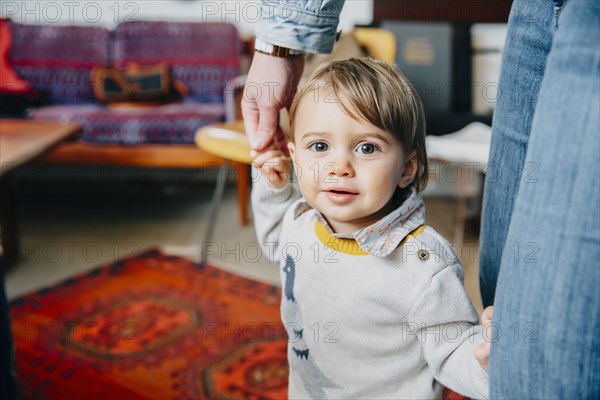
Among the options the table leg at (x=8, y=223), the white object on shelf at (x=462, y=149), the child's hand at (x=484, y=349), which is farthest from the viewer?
the table leg at (x=8, y=223)

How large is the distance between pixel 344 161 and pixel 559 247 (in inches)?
12.3

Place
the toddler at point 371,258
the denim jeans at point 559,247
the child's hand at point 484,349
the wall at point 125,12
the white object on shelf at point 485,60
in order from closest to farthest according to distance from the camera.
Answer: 1. the denim jeans at point 559,247
2. the child's hand at point 484,349
3. the toddler at point 371,258
4. the white object on shelf at point 485,60
5. the wall at point 125,12

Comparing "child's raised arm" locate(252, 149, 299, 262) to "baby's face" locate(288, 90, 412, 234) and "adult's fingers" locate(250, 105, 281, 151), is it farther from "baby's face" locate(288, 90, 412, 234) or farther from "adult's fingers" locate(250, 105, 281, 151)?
"baby's face" locate(288, 90, 412, 234)

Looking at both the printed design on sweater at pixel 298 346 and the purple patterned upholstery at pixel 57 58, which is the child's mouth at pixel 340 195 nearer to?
the printed design on sweater at pixel 298 346

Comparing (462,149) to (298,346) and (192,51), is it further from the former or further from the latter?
(192,51)

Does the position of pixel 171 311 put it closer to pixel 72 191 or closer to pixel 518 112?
pixel 518 112

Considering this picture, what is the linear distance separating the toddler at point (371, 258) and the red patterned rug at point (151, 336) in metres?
0.61

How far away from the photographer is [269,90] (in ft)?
3.00

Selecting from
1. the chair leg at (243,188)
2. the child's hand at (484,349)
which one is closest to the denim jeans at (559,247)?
the child's hand at (484,349)

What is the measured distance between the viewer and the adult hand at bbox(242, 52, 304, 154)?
0.91 meters

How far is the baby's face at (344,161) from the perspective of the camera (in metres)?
0.78

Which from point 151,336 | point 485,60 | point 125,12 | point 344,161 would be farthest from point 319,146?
point 125,12

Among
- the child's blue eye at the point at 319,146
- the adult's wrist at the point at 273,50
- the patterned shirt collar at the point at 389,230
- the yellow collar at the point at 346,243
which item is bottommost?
the yellow collar at the point at 346,243

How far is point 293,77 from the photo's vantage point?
3.10 ft
